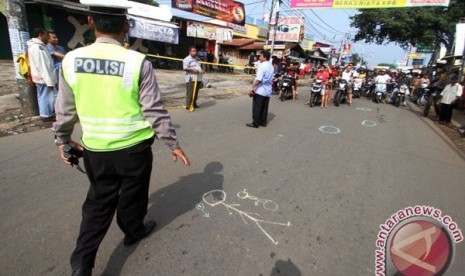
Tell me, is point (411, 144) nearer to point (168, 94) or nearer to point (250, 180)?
point (250, 180)

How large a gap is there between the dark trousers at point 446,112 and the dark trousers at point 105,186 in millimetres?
10756

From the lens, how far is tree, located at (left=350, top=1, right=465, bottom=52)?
20.7m

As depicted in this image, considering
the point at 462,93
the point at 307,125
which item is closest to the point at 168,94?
the point at 307,125

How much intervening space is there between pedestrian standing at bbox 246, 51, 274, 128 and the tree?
19591 mm

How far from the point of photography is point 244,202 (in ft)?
11.5

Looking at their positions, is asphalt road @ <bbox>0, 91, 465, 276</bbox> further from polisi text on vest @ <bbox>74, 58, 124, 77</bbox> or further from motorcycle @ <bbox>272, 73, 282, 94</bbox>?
motorcycle @ <bbox>272, 73, 282, 94</bbox>

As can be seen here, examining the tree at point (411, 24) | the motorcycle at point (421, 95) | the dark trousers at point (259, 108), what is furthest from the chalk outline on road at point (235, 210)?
the tree at point (411, 24)

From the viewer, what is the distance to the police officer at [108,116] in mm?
1888

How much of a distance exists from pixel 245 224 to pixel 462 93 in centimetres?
985

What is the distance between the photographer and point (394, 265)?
1.42 metres

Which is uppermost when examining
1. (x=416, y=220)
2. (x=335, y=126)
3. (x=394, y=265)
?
(x=416, y=220)

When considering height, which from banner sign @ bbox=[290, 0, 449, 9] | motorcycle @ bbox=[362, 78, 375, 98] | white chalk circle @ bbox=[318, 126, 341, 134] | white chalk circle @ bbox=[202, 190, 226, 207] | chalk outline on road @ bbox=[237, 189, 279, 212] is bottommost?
white chalk circle @ bbox=[318, 126, 341, 134]

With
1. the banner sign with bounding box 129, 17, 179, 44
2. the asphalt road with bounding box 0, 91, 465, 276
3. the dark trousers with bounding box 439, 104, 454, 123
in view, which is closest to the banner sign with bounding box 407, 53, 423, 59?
the banner sign with bounding box 129, 17, 179, 44

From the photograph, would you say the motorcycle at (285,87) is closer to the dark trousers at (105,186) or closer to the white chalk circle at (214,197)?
the white chalk circle at (214,197)
